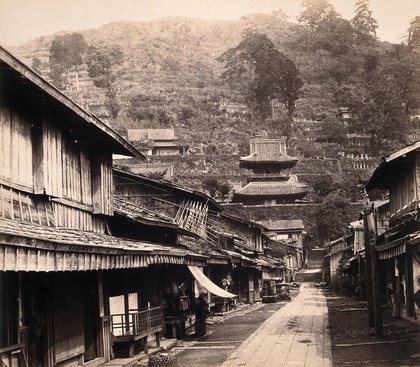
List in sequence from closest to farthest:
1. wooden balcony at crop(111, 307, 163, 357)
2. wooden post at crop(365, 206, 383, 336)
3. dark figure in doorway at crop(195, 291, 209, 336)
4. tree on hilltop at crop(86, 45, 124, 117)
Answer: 1. wooden balcony at crop(111, 307, 163, 357)
2. wooden post at crop(365, 206, 383, 336)
3. dark figure in doorway at crop(195, 291, 209, 336)
4. tree on hilltop at crop(86, 45, 124, 117)

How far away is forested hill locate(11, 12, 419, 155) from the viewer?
10906cm

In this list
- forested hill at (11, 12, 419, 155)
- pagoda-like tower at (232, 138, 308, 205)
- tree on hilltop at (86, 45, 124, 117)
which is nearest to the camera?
pagoda-like tower at (232, 138, 308, 205)

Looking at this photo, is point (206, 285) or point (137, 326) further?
point (206, 285)

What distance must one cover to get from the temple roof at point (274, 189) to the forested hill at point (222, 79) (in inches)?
909

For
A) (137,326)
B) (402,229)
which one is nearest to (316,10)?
(402,229)

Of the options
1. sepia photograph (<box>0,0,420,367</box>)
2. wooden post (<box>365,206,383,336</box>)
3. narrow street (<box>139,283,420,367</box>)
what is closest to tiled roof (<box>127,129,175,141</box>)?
sepia photograph (<box>0,0,420,367</box>)

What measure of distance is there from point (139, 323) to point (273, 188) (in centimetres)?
6939

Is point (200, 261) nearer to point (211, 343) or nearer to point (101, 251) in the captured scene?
point (211, 343)

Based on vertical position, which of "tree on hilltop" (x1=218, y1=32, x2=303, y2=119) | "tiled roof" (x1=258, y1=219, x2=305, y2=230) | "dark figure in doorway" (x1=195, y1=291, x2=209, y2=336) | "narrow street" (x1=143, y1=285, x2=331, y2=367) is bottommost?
"narrow street" (x1=143, y1=285, x2=331, y2=367)

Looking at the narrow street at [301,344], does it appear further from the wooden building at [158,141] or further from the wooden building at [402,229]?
the wooden building at [158,141]

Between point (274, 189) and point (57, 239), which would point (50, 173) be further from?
point (274, 189)

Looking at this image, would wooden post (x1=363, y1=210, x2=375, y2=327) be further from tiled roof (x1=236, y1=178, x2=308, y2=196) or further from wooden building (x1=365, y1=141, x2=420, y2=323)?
tiled roof (x1=236, y1=178, x2=308, y2=196)

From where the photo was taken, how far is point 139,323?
15.6 meters

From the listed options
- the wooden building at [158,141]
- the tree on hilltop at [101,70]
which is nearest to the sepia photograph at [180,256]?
the wooden building at [158,141]
